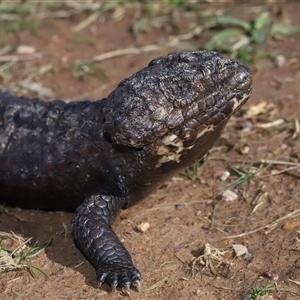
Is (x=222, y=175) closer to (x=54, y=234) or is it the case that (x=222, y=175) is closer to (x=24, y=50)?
(x=54, y=234)

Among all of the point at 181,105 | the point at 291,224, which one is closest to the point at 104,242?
the point at 181,105

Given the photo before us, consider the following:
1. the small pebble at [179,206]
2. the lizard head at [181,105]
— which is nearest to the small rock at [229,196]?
the small pebble at [179,206]

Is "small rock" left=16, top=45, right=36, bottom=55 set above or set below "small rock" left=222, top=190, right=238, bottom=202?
above

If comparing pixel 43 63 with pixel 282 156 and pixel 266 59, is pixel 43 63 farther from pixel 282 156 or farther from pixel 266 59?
pixel 282 156

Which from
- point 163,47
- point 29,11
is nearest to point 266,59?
point 163,47

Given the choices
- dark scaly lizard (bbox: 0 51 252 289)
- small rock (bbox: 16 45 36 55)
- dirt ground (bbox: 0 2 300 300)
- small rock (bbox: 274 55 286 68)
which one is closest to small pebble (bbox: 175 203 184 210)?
dirt ground (bbox: 0 2 300 300)

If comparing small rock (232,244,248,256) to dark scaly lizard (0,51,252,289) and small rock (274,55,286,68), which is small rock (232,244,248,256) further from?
small rock (274,55,286,68)
